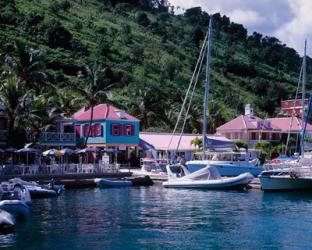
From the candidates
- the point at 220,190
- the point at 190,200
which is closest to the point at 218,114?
the point at 220,190

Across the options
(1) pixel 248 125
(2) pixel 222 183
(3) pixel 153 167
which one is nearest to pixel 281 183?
(2) pixel 222 183

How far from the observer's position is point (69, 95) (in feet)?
243

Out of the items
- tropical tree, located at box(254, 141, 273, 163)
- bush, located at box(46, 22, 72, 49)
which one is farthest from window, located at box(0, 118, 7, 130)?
bush, located at box(46, 22, 72, 49)

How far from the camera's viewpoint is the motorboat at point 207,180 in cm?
5044

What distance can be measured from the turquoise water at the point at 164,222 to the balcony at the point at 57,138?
16151mm

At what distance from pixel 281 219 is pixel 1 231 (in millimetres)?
15834

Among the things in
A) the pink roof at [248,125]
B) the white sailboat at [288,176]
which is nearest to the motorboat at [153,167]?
the white sailboat at [288,176]

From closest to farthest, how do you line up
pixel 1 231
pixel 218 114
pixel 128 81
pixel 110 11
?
1. pixel 1 231
2. pixel 218 114
3. pixel 128 81
4. pixel 110 11

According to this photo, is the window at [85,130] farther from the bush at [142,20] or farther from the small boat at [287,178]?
the bush at [142,20]

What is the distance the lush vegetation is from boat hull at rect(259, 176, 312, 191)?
2129 cm

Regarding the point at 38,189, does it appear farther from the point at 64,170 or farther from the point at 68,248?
the point at 68,248

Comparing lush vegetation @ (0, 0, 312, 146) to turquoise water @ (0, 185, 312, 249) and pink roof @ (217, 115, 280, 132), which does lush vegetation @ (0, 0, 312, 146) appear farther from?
turquoise water @ (0, 185, 312, 249)

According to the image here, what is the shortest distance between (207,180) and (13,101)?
63.5ft

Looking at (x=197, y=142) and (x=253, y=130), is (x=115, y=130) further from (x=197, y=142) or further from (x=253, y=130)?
(x=253, y=130)
